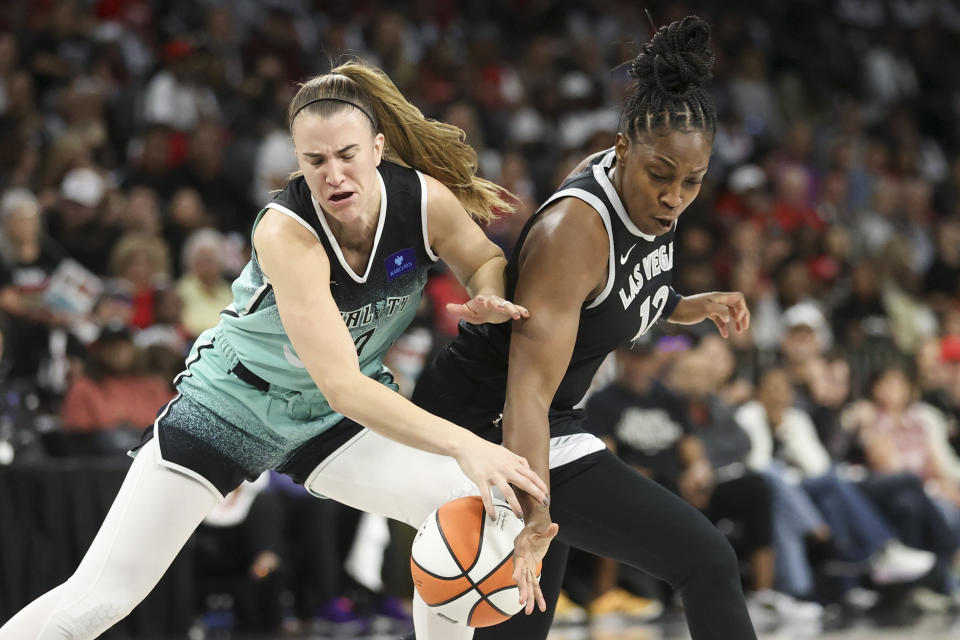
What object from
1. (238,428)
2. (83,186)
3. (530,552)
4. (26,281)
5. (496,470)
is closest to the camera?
(496,470)

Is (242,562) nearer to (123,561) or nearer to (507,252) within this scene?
(123,561)

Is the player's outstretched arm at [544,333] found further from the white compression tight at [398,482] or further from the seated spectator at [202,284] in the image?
the seated spectator at [202,284]

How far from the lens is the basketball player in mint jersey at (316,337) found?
2.97 meters

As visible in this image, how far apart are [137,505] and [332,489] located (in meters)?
0.51

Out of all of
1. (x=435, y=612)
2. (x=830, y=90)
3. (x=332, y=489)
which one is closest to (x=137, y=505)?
(x=332, y=489)

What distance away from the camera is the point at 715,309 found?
3791 millimetres

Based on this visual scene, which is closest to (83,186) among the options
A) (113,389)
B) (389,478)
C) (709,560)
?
(113,389)

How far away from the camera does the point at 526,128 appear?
10.6 m

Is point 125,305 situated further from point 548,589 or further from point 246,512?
point 548,589

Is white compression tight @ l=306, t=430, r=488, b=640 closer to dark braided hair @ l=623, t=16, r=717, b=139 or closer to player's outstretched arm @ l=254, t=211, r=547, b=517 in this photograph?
player's outstretched arm @ l=254, t=211, r=547, b=517

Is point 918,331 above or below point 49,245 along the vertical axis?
below

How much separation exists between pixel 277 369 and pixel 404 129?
733mm

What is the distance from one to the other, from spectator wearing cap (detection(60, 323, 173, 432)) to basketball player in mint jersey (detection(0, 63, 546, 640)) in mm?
3153

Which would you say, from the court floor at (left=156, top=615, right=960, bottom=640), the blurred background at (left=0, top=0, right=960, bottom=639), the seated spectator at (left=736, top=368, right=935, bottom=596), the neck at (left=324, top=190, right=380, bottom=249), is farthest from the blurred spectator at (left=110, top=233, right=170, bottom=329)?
the neck at (left=324, top=190, right=380, bottom=249)
